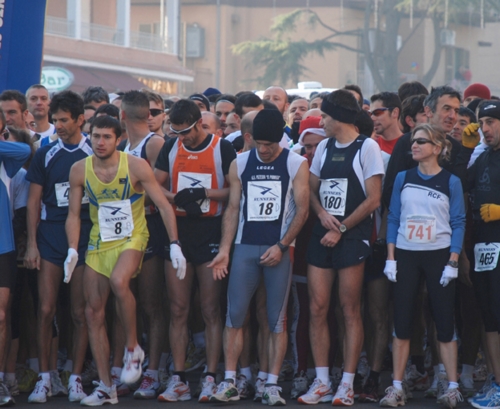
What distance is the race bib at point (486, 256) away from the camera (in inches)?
278

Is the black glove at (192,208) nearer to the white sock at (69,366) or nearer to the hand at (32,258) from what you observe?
the hand at (32,258)

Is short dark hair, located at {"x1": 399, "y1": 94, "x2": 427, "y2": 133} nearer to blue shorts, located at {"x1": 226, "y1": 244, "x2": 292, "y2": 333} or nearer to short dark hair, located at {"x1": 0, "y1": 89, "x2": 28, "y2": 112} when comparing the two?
blue shorts, located at {"x1": 226, "y1": 244, "x2": 292, "y2": 333}

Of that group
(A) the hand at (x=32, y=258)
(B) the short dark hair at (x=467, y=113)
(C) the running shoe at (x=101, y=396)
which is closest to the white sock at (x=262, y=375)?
(C) the running shoe at (x=101, y=396)

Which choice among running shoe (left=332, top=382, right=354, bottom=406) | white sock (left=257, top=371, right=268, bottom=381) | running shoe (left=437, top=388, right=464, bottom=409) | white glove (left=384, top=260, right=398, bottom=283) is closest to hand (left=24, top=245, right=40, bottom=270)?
white sock (left=257, top=371, right=268, bottom=381)

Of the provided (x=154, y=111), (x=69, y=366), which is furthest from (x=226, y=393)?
(x=154, y=111)

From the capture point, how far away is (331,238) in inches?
283

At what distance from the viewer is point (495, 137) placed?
717cm

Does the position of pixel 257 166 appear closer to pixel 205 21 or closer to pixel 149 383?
pixel 149 383

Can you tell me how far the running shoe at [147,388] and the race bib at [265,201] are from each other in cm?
158

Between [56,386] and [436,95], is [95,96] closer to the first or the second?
[56,386]

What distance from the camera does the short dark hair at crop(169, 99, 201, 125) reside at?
7.44 m

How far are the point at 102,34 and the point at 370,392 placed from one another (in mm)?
33022

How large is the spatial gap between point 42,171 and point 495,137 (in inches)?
143

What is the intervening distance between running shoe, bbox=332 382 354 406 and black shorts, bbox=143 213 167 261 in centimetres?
181
